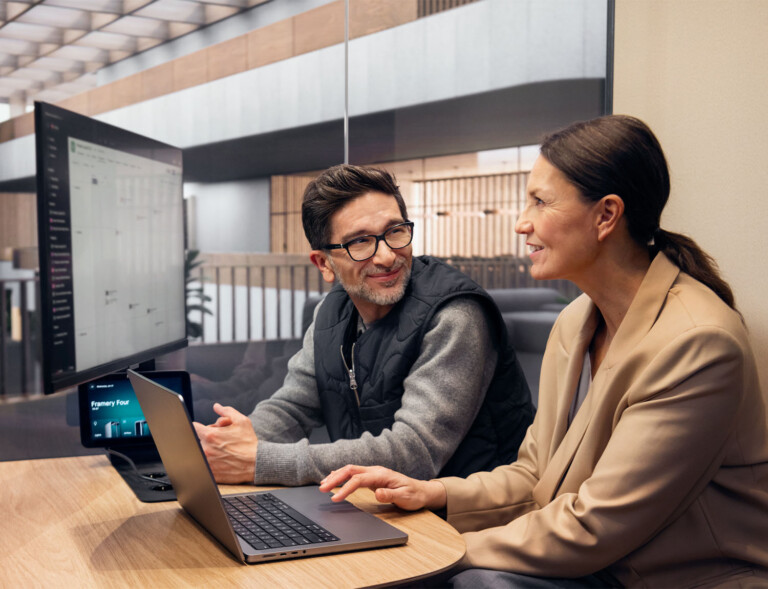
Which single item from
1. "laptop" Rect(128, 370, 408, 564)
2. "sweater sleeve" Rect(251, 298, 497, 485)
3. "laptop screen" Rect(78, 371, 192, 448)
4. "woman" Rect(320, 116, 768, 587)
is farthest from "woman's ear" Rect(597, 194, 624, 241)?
"laptop screen" Rect(78, 371, 192, 448)

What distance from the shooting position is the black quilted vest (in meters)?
1.63

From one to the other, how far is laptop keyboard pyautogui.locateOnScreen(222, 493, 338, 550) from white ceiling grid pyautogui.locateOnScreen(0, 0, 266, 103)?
151cm

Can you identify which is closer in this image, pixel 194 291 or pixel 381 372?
pixel 381 372

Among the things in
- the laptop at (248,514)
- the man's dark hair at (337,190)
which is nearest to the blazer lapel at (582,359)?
the laptop at (248,514)

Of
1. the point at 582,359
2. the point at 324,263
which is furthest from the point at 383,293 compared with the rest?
the point at 582,359

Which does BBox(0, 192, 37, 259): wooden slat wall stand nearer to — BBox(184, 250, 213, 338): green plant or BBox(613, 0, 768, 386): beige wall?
BBox(184, 250, 213, 338): green plant

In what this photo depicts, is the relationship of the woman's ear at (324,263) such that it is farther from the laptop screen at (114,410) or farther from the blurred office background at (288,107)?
the blurred office background at (288,107)

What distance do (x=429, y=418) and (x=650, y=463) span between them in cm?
47

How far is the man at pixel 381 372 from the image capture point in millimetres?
1451

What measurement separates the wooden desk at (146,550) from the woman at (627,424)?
19 cm

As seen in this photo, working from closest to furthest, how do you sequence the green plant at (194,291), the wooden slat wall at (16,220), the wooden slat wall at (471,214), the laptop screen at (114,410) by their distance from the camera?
the laptop screen at (114,410) → the wooden slat wall at (16,220) → the green plant at (194,291) → the wooden slat wall at (471,214)

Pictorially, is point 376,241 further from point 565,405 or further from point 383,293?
point 565,405

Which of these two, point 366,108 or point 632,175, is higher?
point 366,108

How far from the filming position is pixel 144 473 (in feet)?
4.78
